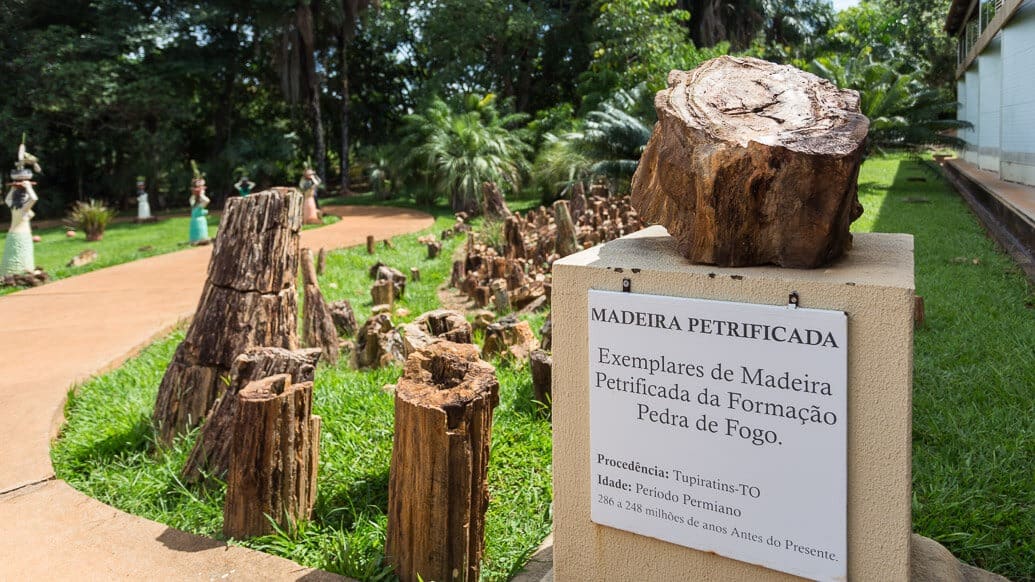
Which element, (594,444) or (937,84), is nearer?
(594,444)

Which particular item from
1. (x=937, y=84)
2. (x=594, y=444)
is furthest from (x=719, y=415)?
(x=937, y=84)

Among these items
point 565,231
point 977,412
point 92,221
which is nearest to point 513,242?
point 565,231

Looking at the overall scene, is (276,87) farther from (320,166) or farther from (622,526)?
(622,526)

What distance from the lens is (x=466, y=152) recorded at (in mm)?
16109

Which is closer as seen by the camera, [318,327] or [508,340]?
[508,340]

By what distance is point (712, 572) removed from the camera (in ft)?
6.77

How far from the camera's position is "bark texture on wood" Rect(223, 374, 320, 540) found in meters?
2.65

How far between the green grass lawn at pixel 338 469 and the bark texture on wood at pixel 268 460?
3.1 inches

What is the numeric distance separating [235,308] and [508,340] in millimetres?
1665

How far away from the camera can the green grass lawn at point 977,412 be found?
2.54 meters

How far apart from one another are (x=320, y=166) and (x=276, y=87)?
442cm

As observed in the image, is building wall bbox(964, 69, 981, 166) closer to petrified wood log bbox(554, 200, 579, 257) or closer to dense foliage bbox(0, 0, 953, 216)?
dense foliage bbox(0, 0, 953, 216)

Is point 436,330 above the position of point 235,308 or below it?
below

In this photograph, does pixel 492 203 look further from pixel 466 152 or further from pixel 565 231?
pixel 466 152
